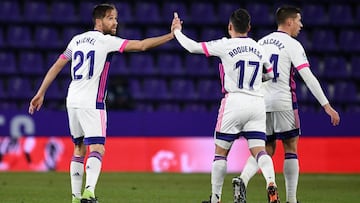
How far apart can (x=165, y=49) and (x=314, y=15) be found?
3867mm

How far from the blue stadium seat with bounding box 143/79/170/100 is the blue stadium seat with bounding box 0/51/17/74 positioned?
3017mm

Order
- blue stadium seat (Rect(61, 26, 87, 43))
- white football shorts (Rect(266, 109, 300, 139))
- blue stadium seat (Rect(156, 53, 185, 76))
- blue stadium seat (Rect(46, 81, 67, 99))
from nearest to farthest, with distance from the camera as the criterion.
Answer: white football shorts (Rect(266, 109, 300, 139)), blue stadium seat (Rect(46, 81, 67, 99)), blue stadium seat (Rect(156, 53, 185, 76)), blue stadium seat (Rect(61, 26, 87, 43))

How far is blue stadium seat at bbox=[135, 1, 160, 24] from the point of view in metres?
21.9

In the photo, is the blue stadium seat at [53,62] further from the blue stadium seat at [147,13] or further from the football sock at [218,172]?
the football sock at [218,172]

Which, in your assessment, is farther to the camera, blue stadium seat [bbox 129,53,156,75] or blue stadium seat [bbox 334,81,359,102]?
blue stadium seat [bbox 334,81,359,102]

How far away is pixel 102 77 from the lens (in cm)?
923

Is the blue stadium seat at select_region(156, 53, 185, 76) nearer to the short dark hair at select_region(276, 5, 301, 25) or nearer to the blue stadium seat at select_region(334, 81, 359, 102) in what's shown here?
the blue stadium seat at select_region(334, 81, 359, 102)

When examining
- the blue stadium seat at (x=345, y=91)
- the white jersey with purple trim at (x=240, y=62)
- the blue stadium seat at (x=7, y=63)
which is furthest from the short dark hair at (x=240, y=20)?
the blue stadium seat at (x=345, y=91)

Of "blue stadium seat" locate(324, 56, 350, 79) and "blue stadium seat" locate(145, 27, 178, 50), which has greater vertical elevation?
"blue stadium seat" locate(145, 27, 178, 50)

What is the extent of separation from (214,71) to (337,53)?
3181 mm

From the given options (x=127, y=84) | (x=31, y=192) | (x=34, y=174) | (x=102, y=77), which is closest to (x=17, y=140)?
(x=34, y=174)

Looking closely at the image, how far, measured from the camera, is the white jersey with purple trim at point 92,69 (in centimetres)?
915

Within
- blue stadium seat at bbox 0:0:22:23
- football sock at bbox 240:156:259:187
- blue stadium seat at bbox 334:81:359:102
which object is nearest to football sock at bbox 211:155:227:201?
football sock at bbox 240:156:259:187

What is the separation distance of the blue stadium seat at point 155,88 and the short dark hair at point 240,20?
1155cm
